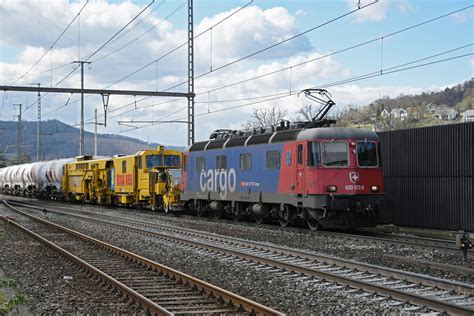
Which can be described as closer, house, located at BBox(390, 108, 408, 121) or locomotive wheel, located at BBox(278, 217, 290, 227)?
locomotive wheel, located at BBox(278, 217, 290, 227)

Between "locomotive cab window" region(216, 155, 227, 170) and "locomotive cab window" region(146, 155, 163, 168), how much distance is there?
9.34 m

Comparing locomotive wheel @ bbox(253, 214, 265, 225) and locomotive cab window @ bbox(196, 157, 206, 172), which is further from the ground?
locomotive cab window @ bbox(196, 157, 206, 172)

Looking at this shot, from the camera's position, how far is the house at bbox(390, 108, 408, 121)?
242ft

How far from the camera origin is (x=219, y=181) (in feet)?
81.7

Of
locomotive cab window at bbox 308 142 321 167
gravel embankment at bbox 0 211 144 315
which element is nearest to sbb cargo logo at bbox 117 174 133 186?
locomotive cab window at bbox 308 142 321 167

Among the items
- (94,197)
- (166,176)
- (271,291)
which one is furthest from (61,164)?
(271,291)

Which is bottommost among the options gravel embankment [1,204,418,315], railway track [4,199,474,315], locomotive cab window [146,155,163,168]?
gravel embankment [1,204,418,315]

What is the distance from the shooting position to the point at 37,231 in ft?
71.6

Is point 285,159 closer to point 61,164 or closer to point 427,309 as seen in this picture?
point 427,309

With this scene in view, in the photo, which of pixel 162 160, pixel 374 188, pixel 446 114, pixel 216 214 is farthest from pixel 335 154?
pixel 446 114

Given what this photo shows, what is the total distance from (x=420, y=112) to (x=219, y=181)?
169ft

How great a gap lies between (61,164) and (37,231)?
2967 centimetres

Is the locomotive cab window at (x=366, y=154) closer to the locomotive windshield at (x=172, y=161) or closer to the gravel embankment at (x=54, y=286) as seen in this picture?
the gravel embankment at (x=54, y=286)

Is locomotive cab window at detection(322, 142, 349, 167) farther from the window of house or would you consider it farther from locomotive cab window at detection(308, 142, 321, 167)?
the window of house
